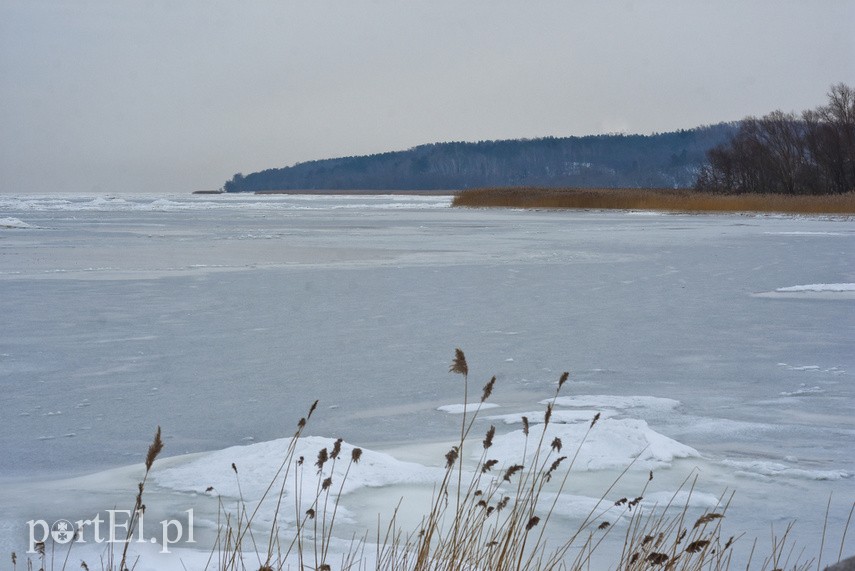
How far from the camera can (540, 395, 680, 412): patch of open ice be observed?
5.38 m

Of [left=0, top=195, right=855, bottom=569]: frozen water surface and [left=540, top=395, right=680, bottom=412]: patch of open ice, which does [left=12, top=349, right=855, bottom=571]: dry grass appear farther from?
[left=540, top=395, right=680, bottom=412]: patch of open ice

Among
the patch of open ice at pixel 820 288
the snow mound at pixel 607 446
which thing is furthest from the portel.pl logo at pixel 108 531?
the patch of open ice at pixel 820 288

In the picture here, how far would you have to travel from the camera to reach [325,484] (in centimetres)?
214

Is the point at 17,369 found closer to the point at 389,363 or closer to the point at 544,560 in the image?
the point at 389,363

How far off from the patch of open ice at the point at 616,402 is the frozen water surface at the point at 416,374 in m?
0.02

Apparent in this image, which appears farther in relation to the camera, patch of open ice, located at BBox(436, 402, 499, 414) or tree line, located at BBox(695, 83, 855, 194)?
tree line, located at BBox(695, 83, 855, 194)

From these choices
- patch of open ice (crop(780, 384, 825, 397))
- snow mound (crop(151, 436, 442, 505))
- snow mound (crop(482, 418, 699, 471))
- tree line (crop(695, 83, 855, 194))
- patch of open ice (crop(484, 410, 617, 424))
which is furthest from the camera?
tree line (crop(695, 83, 855, 194))

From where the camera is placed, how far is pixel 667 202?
39969 millimetres

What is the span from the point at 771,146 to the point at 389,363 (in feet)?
192

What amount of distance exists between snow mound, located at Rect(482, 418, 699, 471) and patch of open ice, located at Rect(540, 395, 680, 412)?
735 mm

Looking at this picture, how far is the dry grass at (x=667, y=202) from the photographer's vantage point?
34.0 metres

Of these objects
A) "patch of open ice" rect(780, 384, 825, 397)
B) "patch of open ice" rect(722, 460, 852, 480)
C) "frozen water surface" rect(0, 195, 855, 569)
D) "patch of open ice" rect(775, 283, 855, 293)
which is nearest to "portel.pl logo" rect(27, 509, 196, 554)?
"frozen water surface" rect(0, 195, 855, 569)

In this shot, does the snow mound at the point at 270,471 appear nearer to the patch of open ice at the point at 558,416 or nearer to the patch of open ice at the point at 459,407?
the patch of open ice at the point at 558,416

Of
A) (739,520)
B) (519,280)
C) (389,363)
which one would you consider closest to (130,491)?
(739,520)
